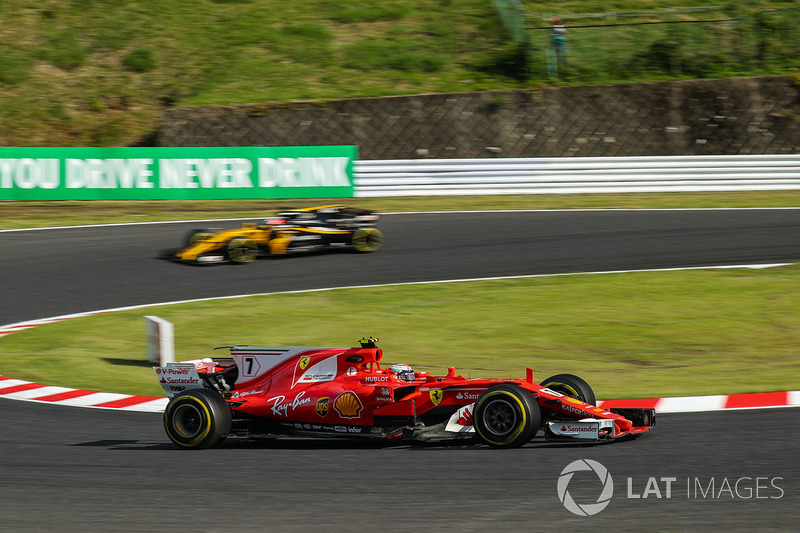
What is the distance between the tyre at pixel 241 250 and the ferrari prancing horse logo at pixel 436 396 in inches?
440

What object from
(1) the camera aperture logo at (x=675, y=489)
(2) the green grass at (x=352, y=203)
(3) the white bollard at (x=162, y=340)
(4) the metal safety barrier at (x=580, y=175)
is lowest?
(1) the camera aperture logo at (x=675, y=489)

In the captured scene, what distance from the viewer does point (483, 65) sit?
32562 millimetres

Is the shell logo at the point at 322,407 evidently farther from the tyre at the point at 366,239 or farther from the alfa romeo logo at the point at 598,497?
the tyre at the point at 366,239

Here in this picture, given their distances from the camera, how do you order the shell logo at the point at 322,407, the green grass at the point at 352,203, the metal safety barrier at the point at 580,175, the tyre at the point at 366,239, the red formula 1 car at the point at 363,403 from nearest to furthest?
the red formula 1 car at the point at 363,403 < the shell logo at the point at 322,407 < the tyre at the point at 366,239 < the green grass at the point at 352,203 < the metal safety barrier at the point at 580,175

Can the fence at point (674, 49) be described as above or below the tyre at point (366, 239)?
above

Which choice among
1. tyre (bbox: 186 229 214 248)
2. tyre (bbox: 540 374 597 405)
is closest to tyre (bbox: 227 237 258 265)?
tyre (bbox: 186 229 214 248)

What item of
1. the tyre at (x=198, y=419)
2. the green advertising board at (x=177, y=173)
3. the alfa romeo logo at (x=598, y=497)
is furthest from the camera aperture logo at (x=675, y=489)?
the green advertising board at (x=177, y=173)

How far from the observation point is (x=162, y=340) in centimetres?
1091

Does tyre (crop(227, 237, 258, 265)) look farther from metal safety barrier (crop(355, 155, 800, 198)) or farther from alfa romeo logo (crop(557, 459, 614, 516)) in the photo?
alfa romeo logo (crop(557, 459, 614, 516))

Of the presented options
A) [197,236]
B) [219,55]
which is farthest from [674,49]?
[197,236]

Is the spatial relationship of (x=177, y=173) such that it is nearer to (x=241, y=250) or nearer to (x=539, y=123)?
(x=241, y=250)

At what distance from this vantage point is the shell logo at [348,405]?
7371mm

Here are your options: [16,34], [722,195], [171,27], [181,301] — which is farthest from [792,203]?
[16,34]

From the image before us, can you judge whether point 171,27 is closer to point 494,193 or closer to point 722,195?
point 494,193
